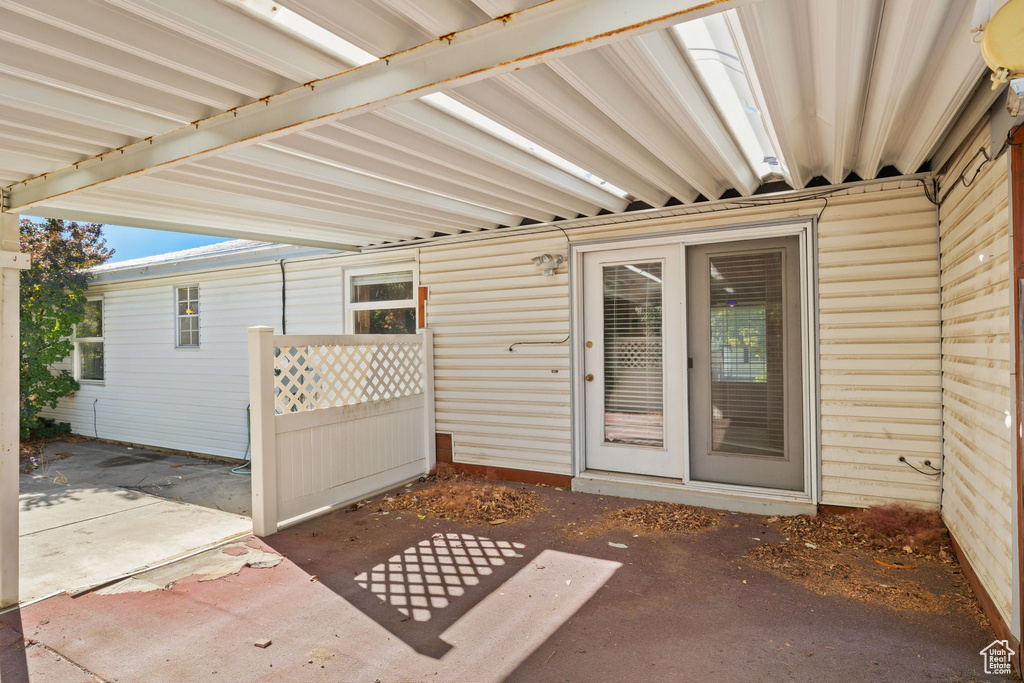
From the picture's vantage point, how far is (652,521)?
4.28 metres

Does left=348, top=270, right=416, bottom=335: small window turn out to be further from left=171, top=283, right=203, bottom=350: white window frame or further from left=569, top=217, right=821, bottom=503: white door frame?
left=171, top=283, right=203, bottom=350: white window frame

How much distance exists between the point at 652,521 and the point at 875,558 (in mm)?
1438

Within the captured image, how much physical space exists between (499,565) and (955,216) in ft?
11.5

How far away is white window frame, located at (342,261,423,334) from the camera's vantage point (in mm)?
6156

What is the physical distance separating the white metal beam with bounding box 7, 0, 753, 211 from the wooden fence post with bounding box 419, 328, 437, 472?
324 cm

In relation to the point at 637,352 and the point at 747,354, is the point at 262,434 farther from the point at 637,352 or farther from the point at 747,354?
the point at 747,354

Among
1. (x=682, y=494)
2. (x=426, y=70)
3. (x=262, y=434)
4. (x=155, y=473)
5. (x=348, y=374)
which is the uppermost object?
(x=426, y=70)

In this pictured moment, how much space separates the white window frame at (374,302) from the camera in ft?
20.2

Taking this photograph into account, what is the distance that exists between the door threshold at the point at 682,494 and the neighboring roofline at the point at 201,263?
401cm

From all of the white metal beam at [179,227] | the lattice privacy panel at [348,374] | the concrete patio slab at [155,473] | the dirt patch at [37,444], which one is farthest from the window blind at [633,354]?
the dirt patch at [37,444]

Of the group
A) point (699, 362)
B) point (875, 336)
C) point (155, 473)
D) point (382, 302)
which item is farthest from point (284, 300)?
point (875, 336)

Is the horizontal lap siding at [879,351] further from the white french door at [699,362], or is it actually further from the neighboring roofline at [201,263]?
the neighboring roofline at [201,263]

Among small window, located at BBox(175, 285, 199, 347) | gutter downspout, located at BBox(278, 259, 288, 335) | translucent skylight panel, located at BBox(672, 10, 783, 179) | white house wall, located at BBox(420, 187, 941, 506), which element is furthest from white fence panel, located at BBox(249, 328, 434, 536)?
small window, located at BBox(175, 285, 199, 347)

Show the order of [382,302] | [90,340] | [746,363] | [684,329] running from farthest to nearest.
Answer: [90,340], [382,302], [684,329], [746,363]
